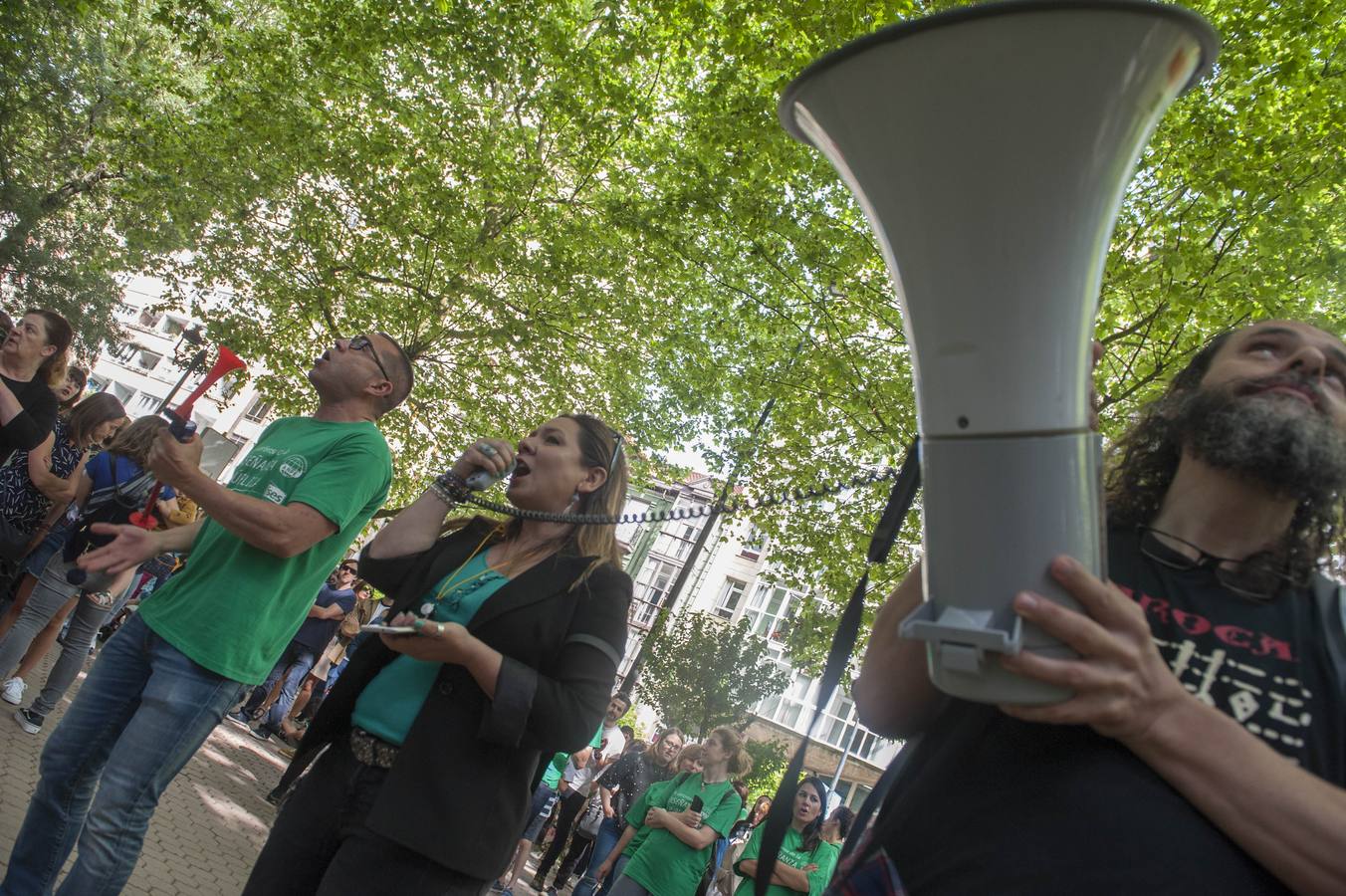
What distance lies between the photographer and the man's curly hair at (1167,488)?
137 centimetres

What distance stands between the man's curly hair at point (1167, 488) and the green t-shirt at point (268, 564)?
2.24 meters

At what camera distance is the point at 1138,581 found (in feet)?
4.44

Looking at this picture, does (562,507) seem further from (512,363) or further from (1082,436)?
(512,363)

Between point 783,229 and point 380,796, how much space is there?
9.39 meters

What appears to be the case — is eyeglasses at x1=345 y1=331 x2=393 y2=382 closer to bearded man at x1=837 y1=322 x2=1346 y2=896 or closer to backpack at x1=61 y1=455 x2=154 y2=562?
bearded man at x1=837 y1=322 x2=1346 y2=896

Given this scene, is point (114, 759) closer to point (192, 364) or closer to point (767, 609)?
point (192, 364)

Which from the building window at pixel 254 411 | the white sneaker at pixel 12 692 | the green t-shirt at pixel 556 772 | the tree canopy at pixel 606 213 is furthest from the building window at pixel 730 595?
the white sneaker at pixel 12 692

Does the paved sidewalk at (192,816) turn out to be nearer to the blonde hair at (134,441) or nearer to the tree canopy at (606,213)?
the blonde hair at (134,441)

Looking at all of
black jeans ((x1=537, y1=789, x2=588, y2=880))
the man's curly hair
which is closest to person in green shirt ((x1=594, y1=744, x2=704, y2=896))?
black jeans ((x1=537, y1=789, x2=588, y2=880))

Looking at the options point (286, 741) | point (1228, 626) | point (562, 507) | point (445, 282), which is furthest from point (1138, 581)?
point (445, 282)

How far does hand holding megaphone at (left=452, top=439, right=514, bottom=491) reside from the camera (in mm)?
2547

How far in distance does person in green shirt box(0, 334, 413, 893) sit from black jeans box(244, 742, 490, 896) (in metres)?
0.69

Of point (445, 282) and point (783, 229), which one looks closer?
point (783, 229)

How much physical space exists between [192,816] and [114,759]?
12.1 ft
